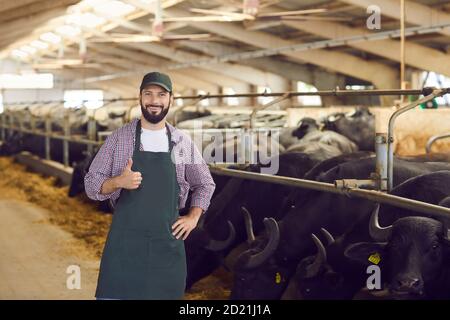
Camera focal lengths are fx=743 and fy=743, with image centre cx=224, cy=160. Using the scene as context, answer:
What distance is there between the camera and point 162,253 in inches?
140

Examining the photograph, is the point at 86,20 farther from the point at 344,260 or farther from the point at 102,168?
the point at 102,168

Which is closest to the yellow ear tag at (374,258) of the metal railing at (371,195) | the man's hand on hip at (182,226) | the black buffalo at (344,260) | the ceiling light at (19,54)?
the metal railing at (371,195)

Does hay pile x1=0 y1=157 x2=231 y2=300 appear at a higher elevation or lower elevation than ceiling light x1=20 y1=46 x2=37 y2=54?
lower

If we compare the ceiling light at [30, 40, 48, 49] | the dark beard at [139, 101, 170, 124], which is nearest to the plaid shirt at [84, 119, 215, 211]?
the dark beard at [139, 101, 170, 124]

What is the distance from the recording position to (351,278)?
5.23 m

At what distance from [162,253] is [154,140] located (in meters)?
0.54

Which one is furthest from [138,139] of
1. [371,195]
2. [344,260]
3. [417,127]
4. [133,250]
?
[417,127]

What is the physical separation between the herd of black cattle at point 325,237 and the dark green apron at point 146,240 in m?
1.42

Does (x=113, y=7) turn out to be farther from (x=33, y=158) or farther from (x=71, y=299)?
(x=71, y=299)

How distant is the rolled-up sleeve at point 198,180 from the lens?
147 inches

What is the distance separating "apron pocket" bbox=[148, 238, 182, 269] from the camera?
3.54m

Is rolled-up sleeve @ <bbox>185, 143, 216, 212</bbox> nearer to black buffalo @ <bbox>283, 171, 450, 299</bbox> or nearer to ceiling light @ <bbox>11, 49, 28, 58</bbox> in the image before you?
black buffalo @ <bbox>283, 171, 450, 299</bbox>

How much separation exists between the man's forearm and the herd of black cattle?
5.63ft

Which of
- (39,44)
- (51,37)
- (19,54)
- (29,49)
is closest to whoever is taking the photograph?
(51,37)
